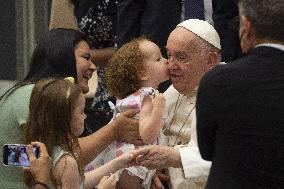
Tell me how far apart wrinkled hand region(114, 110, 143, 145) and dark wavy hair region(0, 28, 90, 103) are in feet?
1.14

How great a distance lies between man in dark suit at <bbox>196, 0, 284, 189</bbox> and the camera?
3.21 meters

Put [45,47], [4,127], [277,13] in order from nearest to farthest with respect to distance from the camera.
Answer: [277,13] → [4,127] → [45,47]

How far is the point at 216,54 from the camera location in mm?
4789

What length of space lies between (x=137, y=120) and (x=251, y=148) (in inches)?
63.0

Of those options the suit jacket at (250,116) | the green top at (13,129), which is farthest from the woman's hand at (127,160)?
the suit jacket at (250,116)

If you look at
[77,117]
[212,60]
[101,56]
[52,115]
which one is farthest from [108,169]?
[101,56]

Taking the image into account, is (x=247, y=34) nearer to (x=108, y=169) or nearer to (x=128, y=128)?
(x=108, y=169)

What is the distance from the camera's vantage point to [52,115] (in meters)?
4.12

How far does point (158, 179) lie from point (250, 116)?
1.61 meters

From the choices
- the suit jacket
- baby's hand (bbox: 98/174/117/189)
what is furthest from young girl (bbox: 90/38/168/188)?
the suit jacket

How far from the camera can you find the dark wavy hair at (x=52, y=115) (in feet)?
13.5

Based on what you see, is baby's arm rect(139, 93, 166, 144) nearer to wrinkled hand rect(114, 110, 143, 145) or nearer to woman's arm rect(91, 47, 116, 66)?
wrinkled hand rect(114, 110, 143, 145)

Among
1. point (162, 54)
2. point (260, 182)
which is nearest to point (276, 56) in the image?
point (260, 182)

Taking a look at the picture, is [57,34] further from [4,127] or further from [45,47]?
[4,127]
